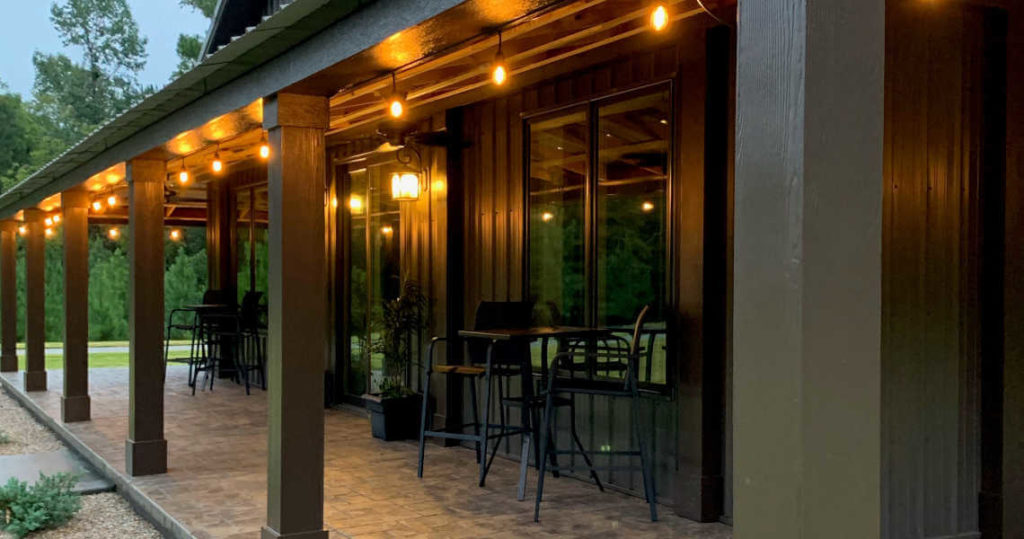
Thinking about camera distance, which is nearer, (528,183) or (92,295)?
(528,183)

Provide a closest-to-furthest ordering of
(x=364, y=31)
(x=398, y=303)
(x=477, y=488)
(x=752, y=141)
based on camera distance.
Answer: (x=752, y=141), (x=364, y=31), (x=477, y=488), (x=398, y=303)

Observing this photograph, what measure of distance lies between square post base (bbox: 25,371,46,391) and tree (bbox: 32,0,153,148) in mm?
20817

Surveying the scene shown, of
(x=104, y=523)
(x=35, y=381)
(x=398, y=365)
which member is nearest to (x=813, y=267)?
(x=104, y=523)

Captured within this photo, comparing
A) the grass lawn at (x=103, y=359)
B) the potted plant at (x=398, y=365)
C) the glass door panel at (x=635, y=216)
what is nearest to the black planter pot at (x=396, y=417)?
the potted plant at (x=398, y=365)

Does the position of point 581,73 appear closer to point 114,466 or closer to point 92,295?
point 114,466

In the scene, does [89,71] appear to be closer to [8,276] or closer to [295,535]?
[8,276]

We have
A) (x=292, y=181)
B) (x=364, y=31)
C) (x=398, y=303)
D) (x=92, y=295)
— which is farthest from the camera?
(x=92, y=295)

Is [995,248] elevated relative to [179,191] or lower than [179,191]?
lower

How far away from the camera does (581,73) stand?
218 inches

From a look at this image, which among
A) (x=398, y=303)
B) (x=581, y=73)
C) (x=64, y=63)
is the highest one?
(x=64, y=63)

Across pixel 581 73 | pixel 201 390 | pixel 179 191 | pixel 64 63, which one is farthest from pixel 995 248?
pixel 64 63

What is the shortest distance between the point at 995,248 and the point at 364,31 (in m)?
2.81

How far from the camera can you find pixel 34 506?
17.5ft

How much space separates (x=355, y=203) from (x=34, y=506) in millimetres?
3844
